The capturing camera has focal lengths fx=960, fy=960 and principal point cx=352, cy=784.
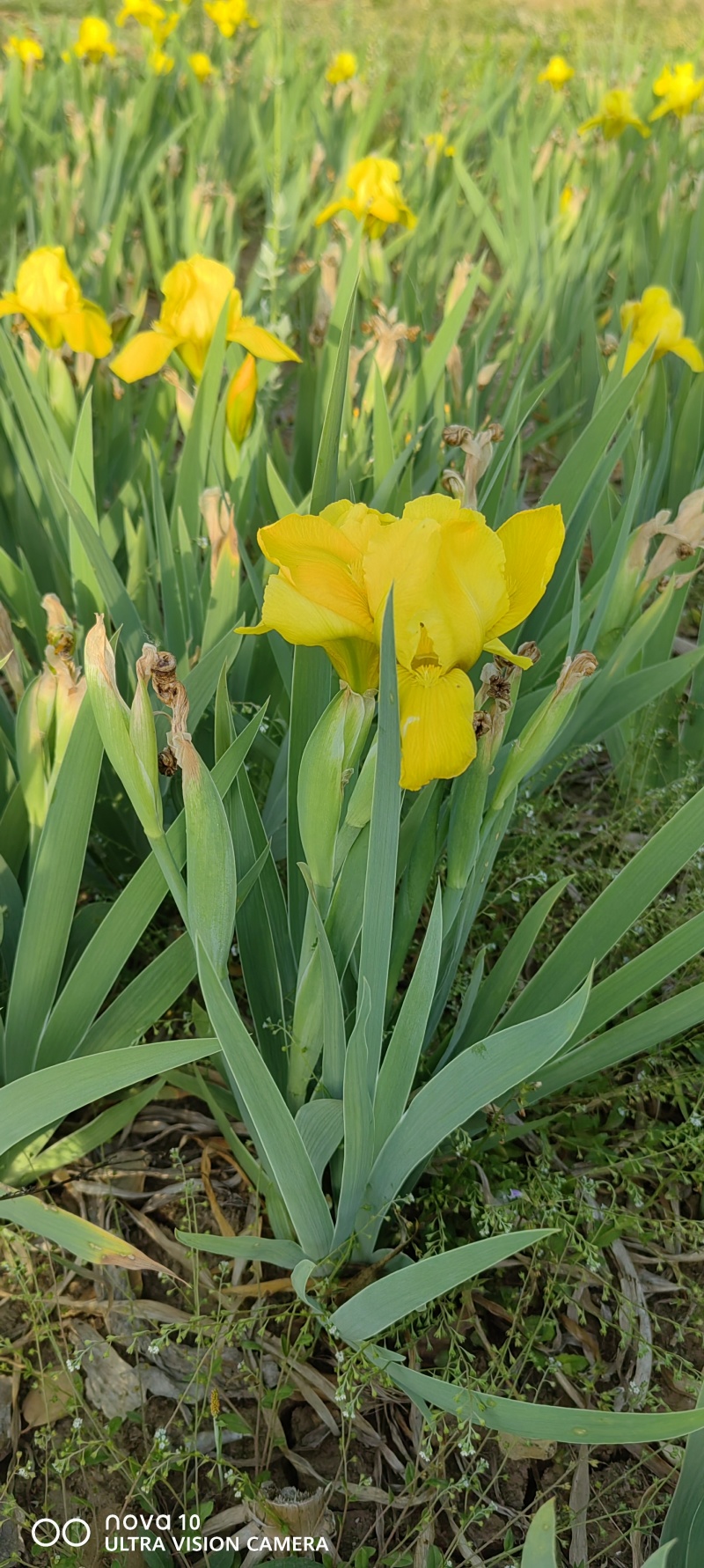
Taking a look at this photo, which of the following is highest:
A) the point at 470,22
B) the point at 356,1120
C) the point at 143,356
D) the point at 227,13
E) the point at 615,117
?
the point at 470,22

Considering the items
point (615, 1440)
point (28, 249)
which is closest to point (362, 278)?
point (28, 249)

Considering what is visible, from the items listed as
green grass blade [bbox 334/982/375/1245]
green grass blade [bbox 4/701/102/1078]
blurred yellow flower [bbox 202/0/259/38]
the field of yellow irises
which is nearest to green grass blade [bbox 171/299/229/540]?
the field of yellow irises

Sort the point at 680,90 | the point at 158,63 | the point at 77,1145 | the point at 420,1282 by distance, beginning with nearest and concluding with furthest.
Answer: the point at 420,1282 → the point at 77,1145 → the point at 680,90 → the point at 158,63

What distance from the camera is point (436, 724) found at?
0.61 meters

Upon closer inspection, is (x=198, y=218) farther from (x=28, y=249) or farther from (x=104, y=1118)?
(x=104, y=1118)

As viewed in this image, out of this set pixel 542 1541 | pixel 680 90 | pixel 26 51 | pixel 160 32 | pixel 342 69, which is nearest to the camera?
pixel 542 1541

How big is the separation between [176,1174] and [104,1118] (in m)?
0.10

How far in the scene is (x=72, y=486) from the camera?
42.4 inches

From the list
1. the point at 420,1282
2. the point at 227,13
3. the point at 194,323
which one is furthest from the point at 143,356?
the point at 227,13

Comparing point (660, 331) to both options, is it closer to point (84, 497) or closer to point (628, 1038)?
point (84, 497)

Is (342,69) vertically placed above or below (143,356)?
above

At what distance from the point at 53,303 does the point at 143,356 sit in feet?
0.63

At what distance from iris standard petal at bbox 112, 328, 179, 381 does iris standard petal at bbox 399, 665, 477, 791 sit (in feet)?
2.77

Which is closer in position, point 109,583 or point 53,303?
point 109,583
